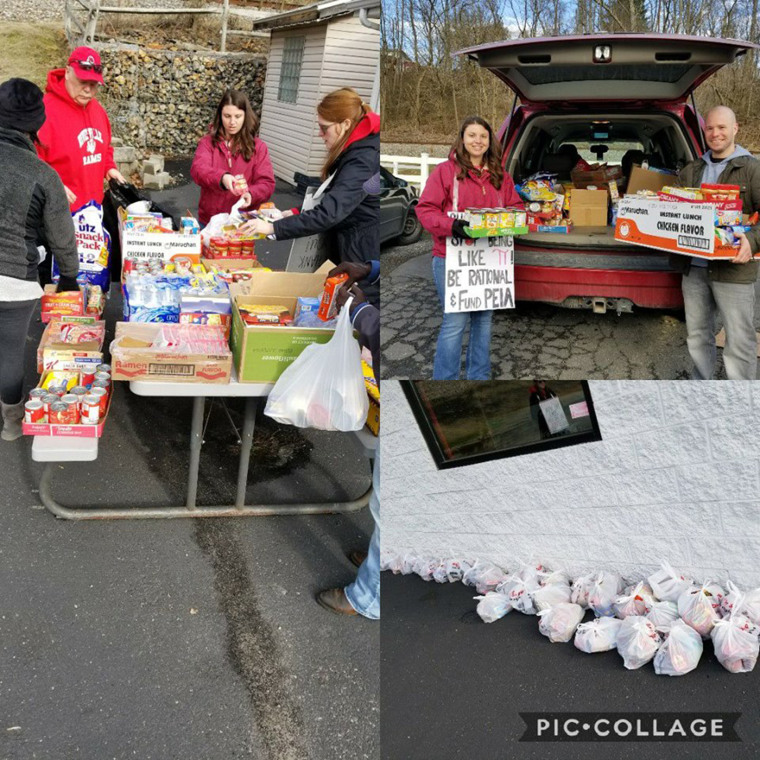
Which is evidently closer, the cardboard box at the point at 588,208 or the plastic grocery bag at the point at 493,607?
the plastic grocery bag at the point at 493,607

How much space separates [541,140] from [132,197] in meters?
2.60

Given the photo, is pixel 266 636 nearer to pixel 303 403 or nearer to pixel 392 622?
pixel 392 622

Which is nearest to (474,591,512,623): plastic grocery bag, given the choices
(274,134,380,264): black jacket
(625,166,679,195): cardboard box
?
(274,134,380,264): black jacket

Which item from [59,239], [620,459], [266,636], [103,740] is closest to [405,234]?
[59,239]

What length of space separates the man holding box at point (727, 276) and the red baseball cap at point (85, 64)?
128 inches

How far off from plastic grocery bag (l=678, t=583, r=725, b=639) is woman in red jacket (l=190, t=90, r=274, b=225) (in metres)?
→ 3.17

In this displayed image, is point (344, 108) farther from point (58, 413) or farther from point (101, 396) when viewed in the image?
point (58, 413)

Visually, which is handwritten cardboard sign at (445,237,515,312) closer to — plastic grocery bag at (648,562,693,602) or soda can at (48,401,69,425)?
plastic grocery bag at (648,562,693,602)

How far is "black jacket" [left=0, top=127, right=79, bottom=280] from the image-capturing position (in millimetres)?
3615

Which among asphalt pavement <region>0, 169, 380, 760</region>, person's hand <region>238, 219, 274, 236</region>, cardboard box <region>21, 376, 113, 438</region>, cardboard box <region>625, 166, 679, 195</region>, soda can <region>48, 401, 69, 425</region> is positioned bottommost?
asphalt pavement <region>0, 169, 380, 760</region>

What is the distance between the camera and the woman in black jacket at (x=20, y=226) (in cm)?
361

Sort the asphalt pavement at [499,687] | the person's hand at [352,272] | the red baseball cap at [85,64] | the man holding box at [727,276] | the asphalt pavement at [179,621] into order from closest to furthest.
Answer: the asphalt pavement at [179,621] → the asphalt pavement at [499,687] → the man holding box at [727,276] → the person's hand at [352,272] → the red baseball cap at [85,64]

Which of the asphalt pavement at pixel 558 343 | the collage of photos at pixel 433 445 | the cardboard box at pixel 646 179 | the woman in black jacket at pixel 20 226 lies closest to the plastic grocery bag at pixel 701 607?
the collage of photos at pixel 433 445

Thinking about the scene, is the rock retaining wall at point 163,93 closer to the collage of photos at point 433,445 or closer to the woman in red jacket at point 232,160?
the woman in red jacket at point 232,160
